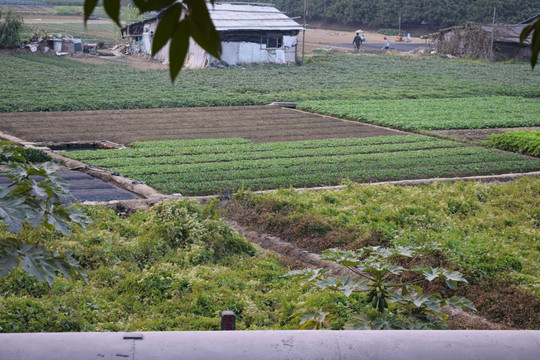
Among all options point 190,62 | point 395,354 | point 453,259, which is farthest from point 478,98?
point 395,354

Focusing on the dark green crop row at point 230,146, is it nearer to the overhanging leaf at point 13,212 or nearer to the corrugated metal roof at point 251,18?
the overhanging leaf at point 13,212

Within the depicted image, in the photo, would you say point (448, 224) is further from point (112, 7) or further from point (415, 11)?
point (415, 11)

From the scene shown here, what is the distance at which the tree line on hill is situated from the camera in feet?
195

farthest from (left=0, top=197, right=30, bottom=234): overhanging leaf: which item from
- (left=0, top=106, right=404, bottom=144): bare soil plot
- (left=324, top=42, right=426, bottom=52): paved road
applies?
(left=324, top=42, right=426, bottom=52): paved road

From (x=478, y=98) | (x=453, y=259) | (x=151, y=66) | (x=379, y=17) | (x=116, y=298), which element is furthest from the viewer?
(x=379, y=17)

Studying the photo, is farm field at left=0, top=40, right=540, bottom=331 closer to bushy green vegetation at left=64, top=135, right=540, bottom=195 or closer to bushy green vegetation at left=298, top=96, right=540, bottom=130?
bushy green vegetation at left=64, top=135, right=540, bottom=195

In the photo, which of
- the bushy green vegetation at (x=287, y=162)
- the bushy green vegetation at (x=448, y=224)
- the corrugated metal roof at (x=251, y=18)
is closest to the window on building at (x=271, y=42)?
the corrugated metal roof at (x=251, y=18)

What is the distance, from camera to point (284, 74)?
31.9m

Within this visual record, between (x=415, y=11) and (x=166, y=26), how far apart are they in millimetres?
67493

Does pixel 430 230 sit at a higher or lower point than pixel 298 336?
lower

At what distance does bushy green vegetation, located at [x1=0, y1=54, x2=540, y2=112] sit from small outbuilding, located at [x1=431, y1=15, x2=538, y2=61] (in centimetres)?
455

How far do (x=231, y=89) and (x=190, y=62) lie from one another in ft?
36.3

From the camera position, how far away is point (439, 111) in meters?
21.1

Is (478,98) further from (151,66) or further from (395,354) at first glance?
(395,354)
